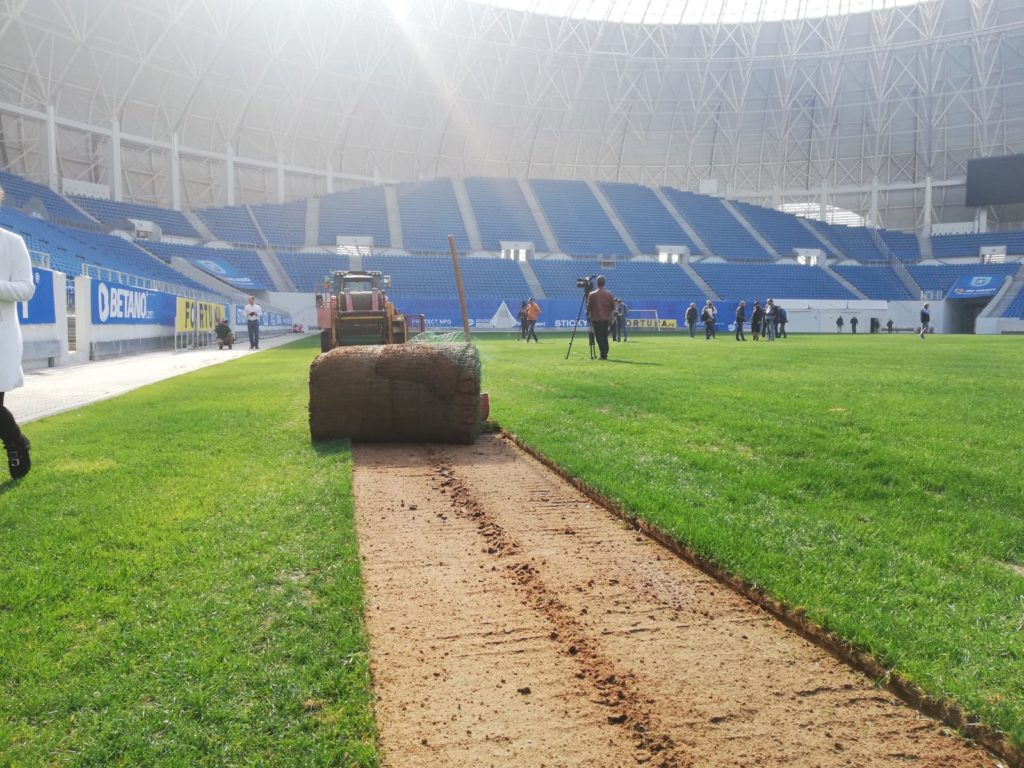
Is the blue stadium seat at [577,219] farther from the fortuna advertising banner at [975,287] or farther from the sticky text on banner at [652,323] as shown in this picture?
the fortuna advertising banner at [975,287]

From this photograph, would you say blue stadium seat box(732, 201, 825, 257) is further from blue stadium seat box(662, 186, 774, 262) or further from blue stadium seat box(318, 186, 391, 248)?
blue stadium seat box(318, 186, 391, 248)

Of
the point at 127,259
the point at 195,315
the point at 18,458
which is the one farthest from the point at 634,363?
the point at 127,259

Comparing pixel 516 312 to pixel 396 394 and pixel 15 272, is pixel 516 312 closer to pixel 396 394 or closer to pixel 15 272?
pixel 396 394

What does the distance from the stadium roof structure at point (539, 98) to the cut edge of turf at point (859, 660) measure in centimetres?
4714

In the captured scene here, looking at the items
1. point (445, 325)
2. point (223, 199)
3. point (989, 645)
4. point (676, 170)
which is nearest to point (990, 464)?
point (989, 645)

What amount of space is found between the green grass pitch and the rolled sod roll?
405mm

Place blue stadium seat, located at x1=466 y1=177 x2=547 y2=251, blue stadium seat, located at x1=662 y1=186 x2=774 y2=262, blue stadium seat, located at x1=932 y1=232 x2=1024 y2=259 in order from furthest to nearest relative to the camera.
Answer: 1. blue stadium seat, located at x1=662 y1=186 x2=774 y2=262
2. blue stadium seat, located at x1=466 y1=177 x2=547 y2=251
3. blue stadium seat, located at x1=932 y1=232 x2=1024 y2=259

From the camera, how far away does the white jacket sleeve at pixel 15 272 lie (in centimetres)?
479

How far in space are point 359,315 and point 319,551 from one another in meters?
16.7

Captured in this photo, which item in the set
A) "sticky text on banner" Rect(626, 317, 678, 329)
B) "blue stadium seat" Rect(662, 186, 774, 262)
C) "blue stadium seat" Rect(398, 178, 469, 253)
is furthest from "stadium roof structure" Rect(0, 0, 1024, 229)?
"sticky text on banner" Rect(626, 317, 678, 329)

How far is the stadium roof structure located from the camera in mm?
43719

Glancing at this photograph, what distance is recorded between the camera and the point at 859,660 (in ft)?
8.38

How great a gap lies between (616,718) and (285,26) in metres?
54.2

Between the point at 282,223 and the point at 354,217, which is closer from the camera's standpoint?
the point at 282,223
